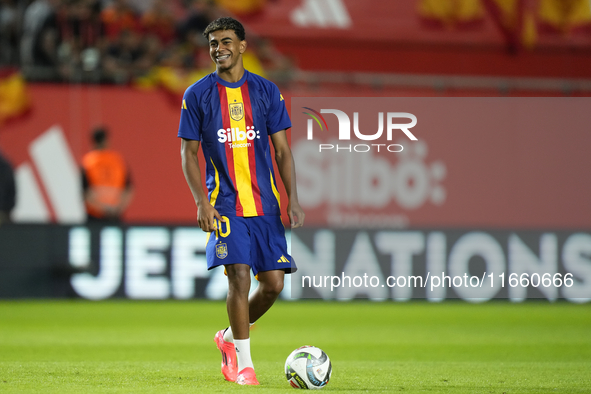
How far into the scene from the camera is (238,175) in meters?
5.25

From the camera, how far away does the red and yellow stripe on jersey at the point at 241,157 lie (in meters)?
5.24

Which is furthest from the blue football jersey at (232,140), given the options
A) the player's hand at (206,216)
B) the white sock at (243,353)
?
the white sock at (243,353)

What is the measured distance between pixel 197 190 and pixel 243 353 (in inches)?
38.2

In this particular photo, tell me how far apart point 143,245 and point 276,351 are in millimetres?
4958

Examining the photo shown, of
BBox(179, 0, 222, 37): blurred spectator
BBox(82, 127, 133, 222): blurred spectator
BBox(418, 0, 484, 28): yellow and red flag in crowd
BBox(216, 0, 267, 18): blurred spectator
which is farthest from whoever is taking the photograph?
BBox(418, 0, 484, 28): yellow and red flag in crowd

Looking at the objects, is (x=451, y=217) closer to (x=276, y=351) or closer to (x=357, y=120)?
(x=357, y=120)

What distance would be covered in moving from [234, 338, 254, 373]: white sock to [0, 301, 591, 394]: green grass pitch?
0.51 feet

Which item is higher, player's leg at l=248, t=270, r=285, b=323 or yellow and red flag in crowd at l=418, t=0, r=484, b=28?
yellow and red flag in crowd at l=418, t=0, r=484, b=28

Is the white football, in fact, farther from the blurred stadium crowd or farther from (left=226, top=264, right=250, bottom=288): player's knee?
the blurred stadium crowd

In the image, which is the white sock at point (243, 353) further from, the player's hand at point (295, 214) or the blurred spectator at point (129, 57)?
the blurred spectator at point (129, 57)

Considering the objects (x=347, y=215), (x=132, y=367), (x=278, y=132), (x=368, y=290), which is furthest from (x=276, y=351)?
(x=347, y=215)

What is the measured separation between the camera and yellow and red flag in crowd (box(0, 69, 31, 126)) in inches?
540

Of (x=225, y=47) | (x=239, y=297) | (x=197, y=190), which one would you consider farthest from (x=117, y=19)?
(x=239, y=297)

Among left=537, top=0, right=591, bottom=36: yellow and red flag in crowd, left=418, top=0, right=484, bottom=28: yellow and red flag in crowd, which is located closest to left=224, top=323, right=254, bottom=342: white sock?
left=418, top=0, right=484, bottom=28: yellow and red flag in crowd
